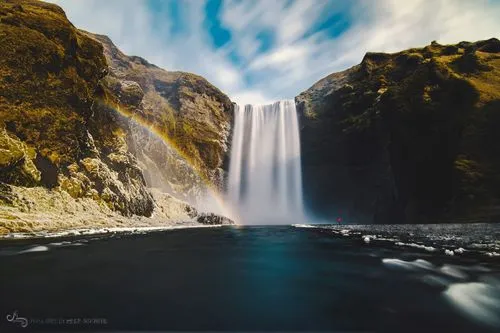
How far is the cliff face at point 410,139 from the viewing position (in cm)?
4394

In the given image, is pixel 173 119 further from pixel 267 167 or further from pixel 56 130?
pixel 56 130

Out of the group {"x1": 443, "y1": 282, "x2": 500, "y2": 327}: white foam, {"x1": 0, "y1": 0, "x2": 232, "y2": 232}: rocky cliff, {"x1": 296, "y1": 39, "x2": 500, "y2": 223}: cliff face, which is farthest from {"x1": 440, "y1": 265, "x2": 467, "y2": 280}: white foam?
{"x1": 296, "y1": 39, "x2": 500, "y2": 223}: cliff face

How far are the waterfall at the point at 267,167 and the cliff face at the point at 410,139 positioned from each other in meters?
4.35

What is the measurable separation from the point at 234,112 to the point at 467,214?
3171 inches

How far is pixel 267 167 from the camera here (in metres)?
96.6

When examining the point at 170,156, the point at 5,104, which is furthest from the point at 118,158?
the point at 170,156

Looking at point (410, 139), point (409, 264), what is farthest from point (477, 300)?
point (410, 139)

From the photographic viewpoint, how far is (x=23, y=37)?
3600 centimetres

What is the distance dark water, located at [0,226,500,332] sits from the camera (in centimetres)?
531

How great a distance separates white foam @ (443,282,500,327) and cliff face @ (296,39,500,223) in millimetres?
39561
